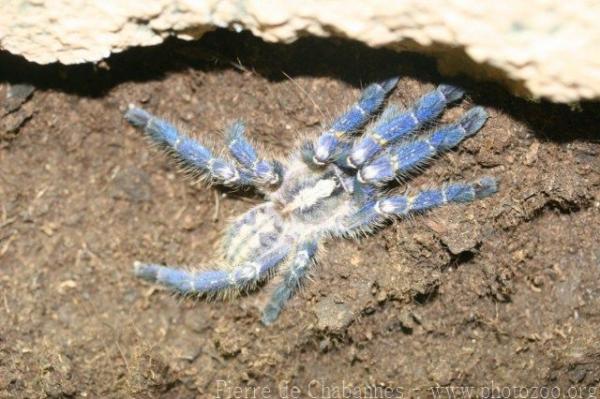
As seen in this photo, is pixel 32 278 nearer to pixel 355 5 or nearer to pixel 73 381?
pixel 73 381

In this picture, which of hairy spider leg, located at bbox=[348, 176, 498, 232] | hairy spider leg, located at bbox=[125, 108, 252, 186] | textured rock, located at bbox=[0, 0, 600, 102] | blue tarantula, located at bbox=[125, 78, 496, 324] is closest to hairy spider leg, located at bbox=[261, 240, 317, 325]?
blue tarantula, located at bbox=[125, 78, 496, 324]

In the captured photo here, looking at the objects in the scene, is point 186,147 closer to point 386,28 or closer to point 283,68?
point 283,68

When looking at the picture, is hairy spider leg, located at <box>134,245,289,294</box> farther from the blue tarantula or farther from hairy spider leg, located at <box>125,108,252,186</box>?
hairy spider leg, located at <box>125,108,252,186</box>

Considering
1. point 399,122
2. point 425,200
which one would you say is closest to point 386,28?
point 399,122

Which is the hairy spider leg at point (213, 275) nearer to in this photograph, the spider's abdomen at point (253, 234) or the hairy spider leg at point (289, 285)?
the spider's abdomen at point (253, 234)

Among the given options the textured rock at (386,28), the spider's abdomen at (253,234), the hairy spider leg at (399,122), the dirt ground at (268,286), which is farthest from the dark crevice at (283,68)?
the spider's abdomen at (253,234)

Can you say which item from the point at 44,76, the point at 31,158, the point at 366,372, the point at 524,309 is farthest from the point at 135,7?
the point at 524,309
